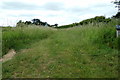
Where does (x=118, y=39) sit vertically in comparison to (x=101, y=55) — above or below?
above

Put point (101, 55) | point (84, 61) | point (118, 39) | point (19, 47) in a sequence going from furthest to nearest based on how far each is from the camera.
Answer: point (19, 47)
point (118, 39)
point (101, 55)
point (84, 61)

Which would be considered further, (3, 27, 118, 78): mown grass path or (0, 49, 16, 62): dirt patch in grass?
(0, 49, 16, 62): dirt patch in grass

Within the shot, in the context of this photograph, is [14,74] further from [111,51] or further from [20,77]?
[111,51]

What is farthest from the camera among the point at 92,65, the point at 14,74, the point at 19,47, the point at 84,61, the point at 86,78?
the point at 19,47

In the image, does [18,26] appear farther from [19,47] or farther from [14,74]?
[14,74]

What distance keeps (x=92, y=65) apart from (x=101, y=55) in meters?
0.89

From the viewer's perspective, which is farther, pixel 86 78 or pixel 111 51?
pixel 111 51

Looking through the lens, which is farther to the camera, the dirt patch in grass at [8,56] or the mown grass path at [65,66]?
the dirt patch in grass at [8,56]

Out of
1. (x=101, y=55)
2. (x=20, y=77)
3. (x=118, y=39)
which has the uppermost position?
(x=118, y=39)

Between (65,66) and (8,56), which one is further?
(8,56)

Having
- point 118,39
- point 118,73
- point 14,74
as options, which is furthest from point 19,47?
point 118,73

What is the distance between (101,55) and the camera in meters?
4.56

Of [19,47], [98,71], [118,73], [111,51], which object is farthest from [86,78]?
[19,47]

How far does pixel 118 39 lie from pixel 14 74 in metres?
3.41
